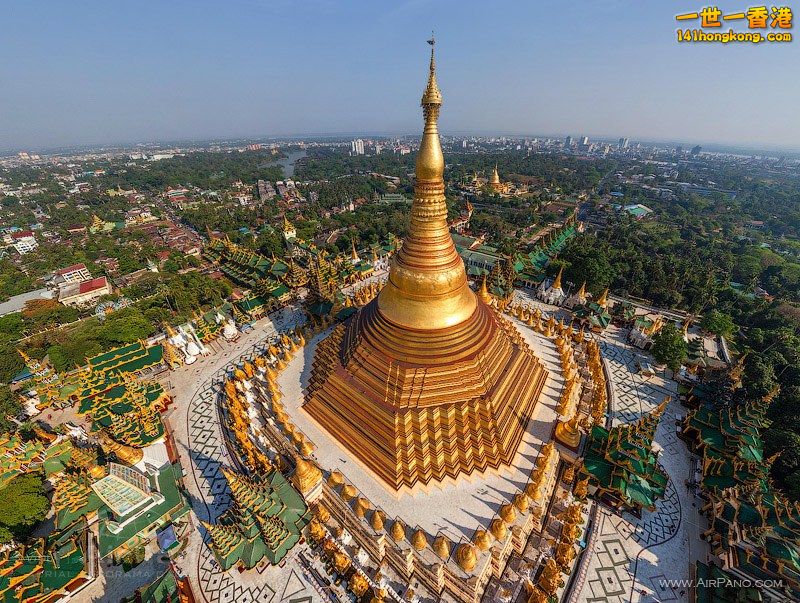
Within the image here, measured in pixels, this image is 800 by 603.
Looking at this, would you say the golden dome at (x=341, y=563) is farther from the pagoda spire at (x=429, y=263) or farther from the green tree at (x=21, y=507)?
the green tree at (x=21, y=507)

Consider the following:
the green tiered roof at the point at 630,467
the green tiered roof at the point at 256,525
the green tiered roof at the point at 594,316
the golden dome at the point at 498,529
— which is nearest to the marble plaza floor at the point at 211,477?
the green tiered roof at the point at 256,525

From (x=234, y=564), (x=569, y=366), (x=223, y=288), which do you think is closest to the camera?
(x=234, y=564)

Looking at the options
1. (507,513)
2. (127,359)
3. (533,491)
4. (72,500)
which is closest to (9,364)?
(127,359)

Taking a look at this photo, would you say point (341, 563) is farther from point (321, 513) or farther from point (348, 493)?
point (348, 493)

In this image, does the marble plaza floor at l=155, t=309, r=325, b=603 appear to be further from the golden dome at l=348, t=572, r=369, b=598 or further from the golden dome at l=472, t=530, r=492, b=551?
the golden dome at l=472, t=530, r=492, b=551

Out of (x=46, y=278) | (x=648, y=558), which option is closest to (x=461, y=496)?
(x=648, y=558)

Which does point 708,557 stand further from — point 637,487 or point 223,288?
point 223,288

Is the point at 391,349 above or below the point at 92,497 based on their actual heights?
above
